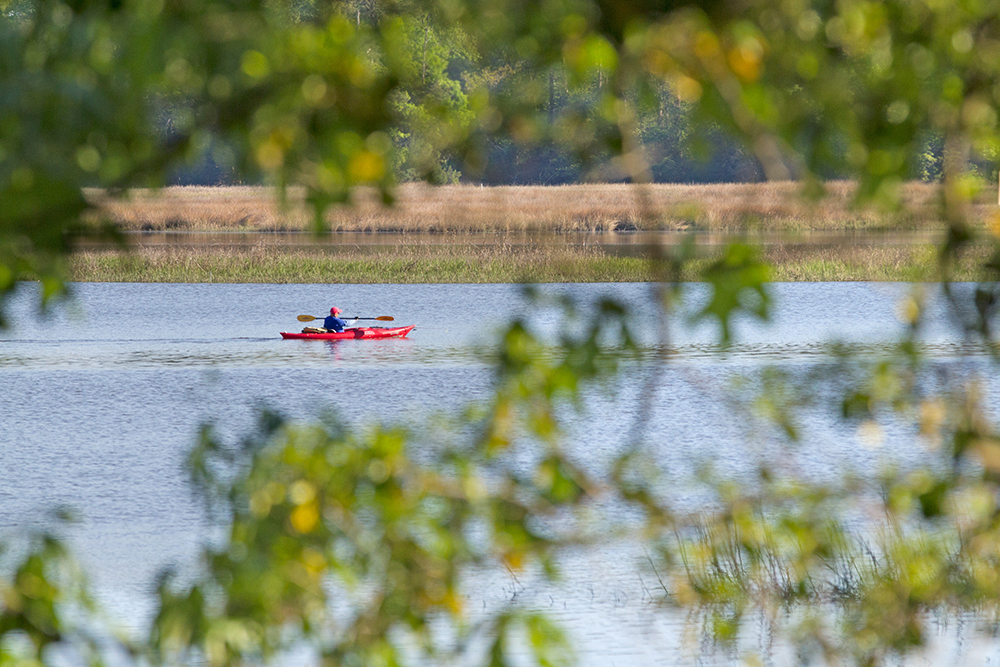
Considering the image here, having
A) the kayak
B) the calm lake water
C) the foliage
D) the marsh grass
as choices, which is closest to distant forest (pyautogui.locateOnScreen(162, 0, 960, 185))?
the foliage

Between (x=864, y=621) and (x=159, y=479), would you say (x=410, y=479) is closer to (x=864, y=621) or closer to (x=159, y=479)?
(x=864, y=621)

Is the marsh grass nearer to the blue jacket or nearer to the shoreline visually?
the shoreline

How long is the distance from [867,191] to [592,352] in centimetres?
42

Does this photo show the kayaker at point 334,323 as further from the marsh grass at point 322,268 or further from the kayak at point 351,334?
the marsh grass at point 322,268

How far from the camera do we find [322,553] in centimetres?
183

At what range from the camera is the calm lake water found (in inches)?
261

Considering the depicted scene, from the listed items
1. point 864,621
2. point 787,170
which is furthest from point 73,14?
point 864,621

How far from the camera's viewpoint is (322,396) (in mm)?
16375

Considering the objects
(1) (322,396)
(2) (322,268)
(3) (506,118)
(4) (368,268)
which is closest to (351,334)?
(1) (322,396)

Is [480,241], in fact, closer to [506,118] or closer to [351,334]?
[351,334]

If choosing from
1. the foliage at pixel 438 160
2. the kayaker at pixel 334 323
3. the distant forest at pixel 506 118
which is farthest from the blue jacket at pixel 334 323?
the distant forest at pixel 506 118

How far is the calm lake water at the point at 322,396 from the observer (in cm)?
664

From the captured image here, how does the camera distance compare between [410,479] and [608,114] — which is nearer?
[608,114]

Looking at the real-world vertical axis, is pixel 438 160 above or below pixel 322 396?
above
